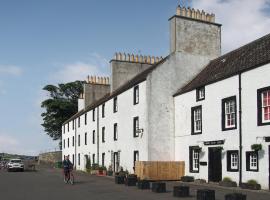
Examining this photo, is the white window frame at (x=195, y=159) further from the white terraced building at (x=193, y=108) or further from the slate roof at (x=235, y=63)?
the slate roof at (x=235, y=63)

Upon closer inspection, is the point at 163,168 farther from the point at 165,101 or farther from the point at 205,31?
the point at 205,31

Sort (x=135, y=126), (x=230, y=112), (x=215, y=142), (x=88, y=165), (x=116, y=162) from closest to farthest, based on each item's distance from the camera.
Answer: (x=230, y=112) < (x=215, y=142) < (x=135, y=126) < (x=116, y=162) < (x=88, y=165)

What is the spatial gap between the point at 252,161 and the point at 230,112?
11.5ft

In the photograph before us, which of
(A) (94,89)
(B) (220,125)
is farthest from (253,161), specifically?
(A) (94,89)

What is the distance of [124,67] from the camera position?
45625 mm

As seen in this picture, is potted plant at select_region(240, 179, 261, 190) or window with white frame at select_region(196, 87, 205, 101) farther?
window with white frame at select_region(196, 87, 205, 101)

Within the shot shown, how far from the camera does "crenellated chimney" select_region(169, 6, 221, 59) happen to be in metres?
33.9

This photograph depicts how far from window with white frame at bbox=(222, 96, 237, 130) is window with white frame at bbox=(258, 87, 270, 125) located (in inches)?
91.7

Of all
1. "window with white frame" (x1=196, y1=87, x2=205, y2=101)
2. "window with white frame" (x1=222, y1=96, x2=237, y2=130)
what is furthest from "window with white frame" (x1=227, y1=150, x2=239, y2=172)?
"window with white frame" (x1=196, y1=87, x2=205, y2=101)

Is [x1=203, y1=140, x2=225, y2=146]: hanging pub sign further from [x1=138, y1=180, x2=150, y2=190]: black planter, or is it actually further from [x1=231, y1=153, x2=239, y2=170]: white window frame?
[x1=138, y1=180, x2=150, y2=190]: black planter

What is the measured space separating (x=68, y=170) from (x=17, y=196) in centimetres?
911

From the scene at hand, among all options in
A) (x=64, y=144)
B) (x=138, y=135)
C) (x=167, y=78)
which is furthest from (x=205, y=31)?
(x=64, y=144)

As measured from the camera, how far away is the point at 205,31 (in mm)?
34906

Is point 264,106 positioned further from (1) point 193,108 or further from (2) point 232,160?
(1) point 193,108
